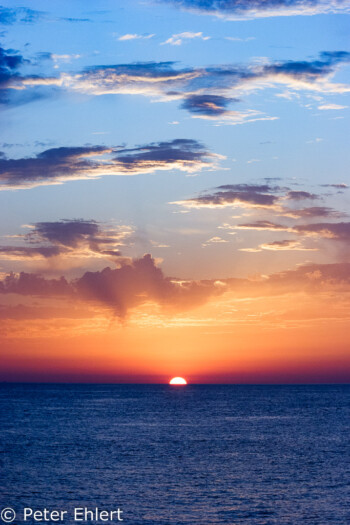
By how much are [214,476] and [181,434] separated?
125 ft

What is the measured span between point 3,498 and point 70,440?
1465 inches

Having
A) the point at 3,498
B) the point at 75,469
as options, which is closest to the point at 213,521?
the point at 3,498

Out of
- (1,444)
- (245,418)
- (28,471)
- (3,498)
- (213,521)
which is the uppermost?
(245,418)

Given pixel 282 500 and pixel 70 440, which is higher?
pixel 70 440

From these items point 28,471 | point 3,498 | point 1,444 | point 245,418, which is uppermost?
point 245,418

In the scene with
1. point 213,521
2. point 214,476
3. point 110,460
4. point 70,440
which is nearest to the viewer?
Answer: point 213,521

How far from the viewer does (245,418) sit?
415 ft

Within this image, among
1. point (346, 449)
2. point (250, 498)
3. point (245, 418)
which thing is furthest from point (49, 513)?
point (245, 418)

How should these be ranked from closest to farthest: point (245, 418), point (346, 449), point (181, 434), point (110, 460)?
point (110, 460) < point (346, 449) < point (181, 434) < point (245, 418)

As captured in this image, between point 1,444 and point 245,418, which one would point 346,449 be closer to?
point 1,444

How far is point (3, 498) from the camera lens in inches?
1813

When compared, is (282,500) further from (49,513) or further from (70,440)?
(70,440)

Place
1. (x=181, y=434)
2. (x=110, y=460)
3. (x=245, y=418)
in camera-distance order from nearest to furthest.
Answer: (x=110, y=460), (x=181, y=434), (x=245, y=418)

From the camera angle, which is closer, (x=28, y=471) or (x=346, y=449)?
(x=28, y=471)
